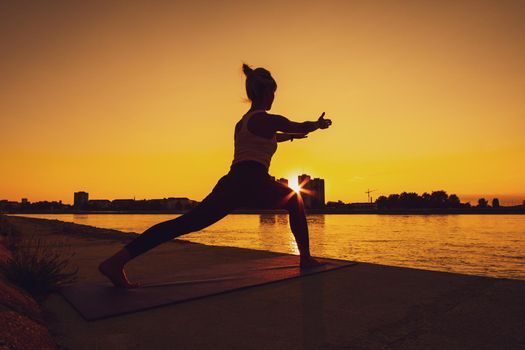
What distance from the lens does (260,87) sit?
3.79 meters

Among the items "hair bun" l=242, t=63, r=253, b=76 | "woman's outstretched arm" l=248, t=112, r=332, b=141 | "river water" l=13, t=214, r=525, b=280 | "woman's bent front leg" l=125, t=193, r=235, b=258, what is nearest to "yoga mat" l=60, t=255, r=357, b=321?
"woman's bent front leg" l=125, t=193, r=235, b=258

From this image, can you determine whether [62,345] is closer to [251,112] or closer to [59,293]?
[59,293]

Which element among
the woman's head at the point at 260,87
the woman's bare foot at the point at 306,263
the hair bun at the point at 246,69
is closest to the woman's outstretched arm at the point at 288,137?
the woman's head at the point at 260,87

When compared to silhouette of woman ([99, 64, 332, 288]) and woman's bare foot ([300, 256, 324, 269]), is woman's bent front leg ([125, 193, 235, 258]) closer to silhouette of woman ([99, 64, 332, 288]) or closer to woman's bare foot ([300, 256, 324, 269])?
silhouette of woman ([99, 64, 332, 288])

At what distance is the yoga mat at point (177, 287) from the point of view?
2801mm

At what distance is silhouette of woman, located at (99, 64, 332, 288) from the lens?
329 centimetres

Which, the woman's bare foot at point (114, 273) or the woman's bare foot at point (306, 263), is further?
the woman's bare foot at point (306, 263)

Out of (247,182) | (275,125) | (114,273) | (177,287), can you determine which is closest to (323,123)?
(275,125)

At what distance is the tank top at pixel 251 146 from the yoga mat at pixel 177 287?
3.69ft

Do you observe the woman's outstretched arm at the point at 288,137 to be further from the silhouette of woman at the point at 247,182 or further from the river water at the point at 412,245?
the river water at the point at 412,245

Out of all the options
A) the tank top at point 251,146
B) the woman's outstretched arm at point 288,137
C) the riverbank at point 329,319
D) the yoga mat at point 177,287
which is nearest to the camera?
the riverbank at point 329,319

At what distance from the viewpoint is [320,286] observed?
345 cm

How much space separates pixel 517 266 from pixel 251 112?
899 cm

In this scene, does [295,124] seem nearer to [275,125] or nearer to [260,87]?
[275,125]
